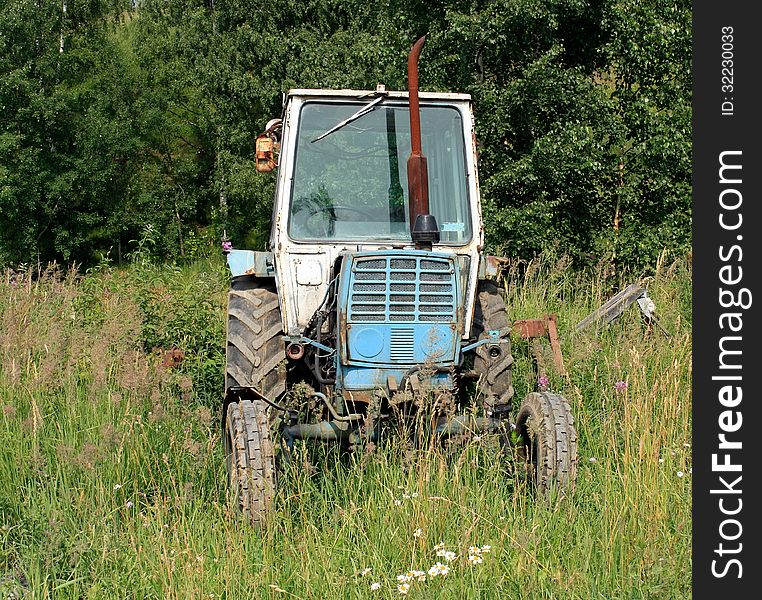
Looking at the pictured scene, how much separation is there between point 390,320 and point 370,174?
1093 millimetres

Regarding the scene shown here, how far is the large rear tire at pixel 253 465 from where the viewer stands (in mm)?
4102

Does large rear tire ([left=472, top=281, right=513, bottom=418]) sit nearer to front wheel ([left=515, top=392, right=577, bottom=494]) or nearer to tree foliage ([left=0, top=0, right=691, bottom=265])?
front wheel ([left=515, top=392, right=577, bottom=494])

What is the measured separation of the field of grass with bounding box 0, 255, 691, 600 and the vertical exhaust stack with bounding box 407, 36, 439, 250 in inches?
46.1

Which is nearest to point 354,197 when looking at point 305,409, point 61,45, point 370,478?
point 305,409

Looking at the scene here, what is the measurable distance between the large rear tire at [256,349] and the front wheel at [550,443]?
1.40 metres

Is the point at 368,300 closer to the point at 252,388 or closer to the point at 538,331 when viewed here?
the point at 252,388

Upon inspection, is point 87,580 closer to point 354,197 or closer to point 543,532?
point 543,532

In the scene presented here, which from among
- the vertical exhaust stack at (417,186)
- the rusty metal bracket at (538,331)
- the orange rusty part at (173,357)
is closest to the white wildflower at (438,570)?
the vertical exhaust stack at (417,186)

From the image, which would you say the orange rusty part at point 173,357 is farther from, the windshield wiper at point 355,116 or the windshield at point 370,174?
the windshield wiper at point 355,116

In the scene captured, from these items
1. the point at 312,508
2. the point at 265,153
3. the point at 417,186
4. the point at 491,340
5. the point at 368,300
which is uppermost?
the point at 265,153

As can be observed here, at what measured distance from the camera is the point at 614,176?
12773 millimetres

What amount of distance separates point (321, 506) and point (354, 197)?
1.86 metres

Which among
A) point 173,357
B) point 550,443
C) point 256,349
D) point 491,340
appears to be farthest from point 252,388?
point 173,357

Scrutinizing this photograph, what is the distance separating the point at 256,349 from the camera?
16.6ft
